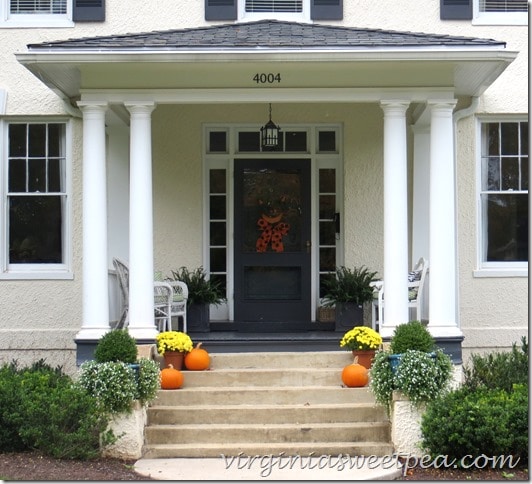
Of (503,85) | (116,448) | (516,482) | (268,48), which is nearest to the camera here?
(516,482)

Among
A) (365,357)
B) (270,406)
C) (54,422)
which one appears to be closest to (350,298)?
(365,357)

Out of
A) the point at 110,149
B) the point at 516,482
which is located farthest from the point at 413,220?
the point at 516,482

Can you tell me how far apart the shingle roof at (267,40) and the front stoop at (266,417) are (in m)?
3.43

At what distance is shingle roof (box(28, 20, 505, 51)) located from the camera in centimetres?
1016

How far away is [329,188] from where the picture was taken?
1338 centimetres

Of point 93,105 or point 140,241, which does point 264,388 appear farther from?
point 93,105

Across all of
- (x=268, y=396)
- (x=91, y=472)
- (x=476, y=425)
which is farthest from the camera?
(x=268, y=396)

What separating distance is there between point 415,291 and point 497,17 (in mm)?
3736

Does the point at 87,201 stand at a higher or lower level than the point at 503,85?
lower

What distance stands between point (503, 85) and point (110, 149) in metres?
5.08

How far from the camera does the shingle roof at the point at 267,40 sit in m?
10.2

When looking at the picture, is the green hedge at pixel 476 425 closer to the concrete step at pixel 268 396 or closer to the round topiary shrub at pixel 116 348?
the concrete step at pixel 268 396

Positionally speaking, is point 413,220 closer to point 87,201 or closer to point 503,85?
point 503,85

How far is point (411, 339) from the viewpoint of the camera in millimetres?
9859
